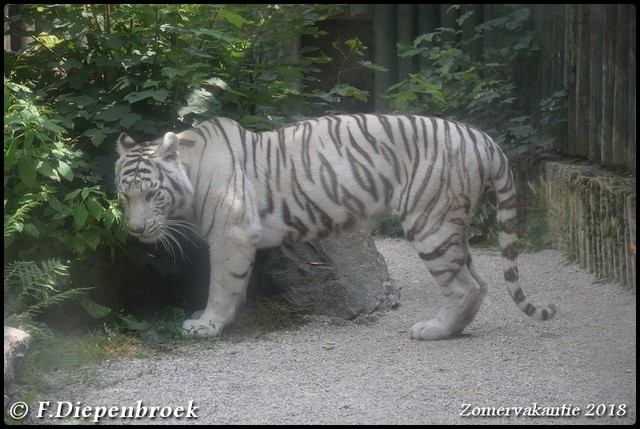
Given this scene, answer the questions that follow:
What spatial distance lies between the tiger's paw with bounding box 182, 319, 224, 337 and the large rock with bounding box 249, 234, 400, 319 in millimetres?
657

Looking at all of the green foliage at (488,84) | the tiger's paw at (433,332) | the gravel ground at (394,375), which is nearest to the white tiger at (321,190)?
the tiger's paw at (433,332)

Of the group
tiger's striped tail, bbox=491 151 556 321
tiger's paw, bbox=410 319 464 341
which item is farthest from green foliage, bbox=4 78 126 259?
tiger's striped tail, bbox=491 151 556 321

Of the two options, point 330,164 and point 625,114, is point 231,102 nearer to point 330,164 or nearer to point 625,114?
point 330,164

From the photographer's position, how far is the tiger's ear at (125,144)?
5336 millimetres

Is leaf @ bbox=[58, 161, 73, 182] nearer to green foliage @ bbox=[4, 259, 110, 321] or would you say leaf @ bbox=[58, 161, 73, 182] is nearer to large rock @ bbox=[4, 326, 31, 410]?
green foliage @ bbox=[4, 259, 110, 321]

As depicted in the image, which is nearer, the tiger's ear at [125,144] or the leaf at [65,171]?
the leaf at [65,171]

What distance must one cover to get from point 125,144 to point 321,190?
121 cm

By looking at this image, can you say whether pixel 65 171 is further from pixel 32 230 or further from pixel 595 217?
pixel 595 217

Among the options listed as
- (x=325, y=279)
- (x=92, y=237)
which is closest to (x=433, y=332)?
(x=325, y=279)

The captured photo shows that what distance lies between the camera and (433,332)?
521 centimetres

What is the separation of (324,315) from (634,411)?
7.80ft

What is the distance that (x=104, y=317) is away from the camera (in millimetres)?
5410

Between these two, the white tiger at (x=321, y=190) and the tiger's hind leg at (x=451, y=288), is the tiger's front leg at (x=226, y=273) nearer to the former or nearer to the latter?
the white tiger at (x=321, y=190)

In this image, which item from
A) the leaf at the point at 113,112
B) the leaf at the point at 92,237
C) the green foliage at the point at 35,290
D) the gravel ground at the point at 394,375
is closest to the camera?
the gravel ground at the point at 394,375
